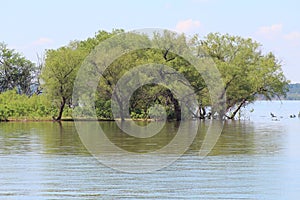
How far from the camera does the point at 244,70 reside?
72875 millimetres

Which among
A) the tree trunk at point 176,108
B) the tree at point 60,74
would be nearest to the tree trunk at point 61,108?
the tree at point 60,74

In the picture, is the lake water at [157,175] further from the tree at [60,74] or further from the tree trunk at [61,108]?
the tree trunk at [61,108]

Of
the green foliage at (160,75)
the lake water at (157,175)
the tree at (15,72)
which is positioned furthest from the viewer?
the tree at (15,72)

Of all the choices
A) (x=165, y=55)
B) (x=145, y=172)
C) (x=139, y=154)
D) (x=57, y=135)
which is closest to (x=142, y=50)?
(x=165, y=55)

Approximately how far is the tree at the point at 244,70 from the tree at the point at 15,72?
29.7m

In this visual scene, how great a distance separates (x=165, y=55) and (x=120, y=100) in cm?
607

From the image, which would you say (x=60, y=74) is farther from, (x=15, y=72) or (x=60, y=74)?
(x=15, y=72)

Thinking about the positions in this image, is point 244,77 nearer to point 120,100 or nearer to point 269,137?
point 120,100

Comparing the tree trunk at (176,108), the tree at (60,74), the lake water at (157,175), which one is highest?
the tree at (60,74)

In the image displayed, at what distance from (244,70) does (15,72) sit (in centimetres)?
3385

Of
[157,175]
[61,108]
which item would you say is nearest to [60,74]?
[61,108]

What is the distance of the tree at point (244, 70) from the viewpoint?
7194cm

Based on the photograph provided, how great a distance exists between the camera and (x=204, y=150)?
33.1 metres

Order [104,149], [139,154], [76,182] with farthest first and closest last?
1. [104,149]
2. [139,154]
3. [76,182]
